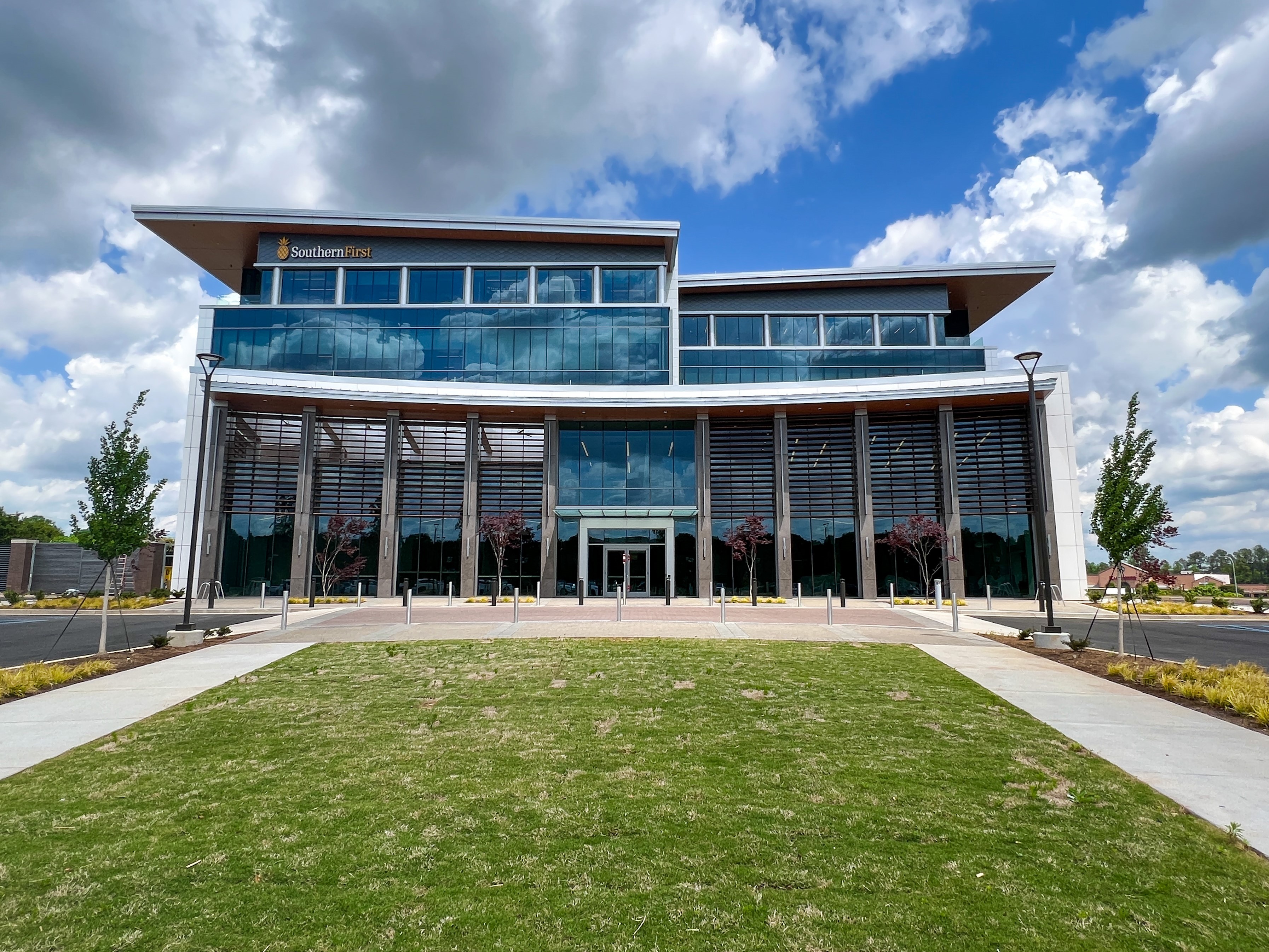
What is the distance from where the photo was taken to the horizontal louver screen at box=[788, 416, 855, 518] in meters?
36.8

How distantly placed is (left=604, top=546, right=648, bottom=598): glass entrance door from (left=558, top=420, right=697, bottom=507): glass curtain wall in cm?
238

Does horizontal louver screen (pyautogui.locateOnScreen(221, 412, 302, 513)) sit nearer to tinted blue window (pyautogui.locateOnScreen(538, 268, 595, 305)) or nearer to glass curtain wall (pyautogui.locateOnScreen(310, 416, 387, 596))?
glass curtain wall (pyautogui.locateOnScreen(310, 416, 387, 596))

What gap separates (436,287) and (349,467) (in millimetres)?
13859

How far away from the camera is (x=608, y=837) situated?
214 inches

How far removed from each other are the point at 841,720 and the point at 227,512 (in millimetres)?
35789

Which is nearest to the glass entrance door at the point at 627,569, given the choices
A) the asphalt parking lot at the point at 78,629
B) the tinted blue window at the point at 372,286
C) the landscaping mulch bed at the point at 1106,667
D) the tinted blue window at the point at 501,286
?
the asphalt parking lot at the point at 78,629

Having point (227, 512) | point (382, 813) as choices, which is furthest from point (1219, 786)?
point (227, 512)

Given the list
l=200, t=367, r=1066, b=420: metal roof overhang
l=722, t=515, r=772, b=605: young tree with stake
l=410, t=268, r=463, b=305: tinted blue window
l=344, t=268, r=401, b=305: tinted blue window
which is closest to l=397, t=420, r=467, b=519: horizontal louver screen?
l=200, t=367, r=1066, b=420: metal roof overhang

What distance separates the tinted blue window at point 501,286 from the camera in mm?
44031

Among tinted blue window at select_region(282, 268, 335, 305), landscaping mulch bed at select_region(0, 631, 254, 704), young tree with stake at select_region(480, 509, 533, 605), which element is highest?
tinted blue window at select_region(282, 268, 335, 305)

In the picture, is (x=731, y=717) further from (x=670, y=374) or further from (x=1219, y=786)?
(x=670, y=374)

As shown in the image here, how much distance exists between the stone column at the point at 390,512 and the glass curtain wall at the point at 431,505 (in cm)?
32

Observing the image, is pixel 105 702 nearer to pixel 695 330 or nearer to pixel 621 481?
pixel 621 481

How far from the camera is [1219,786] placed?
6699 millimetres
